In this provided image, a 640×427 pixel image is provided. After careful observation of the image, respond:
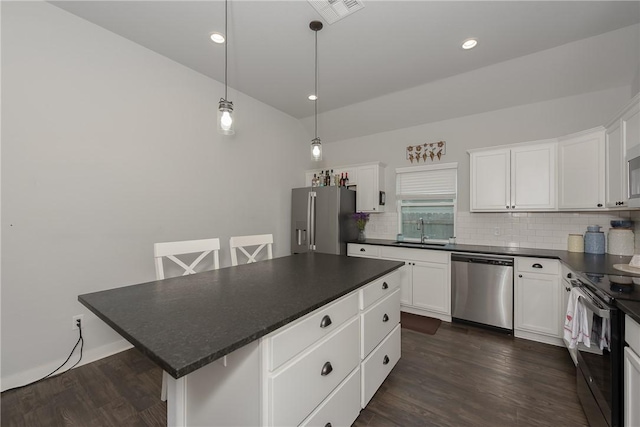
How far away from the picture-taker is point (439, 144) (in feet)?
12.9

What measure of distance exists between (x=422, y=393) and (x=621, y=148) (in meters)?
2.63

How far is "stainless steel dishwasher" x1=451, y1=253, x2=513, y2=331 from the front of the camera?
289 cm

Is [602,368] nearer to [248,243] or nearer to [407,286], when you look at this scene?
[407,286]

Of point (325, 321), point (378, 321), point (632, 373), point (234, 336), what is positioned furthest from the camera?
point (378, 321)

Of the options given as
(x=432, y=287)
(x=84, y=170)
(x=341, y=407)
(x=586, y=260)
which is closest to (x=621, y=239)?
(x=586, y=260)

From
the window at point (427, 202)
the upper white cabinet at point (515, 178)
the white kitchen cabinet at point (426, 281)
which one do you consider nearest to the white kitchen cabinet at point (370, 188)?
the window at point (427, 202)

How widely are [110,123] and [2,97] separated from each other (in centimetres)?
66

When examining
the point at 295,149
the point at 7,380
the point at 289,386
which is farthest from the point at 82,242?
the point at 295,149

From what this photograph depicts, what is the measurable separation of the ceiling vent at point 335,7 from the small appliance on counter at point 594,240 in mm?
3223

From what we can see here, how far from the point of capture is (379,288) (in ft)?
6.23

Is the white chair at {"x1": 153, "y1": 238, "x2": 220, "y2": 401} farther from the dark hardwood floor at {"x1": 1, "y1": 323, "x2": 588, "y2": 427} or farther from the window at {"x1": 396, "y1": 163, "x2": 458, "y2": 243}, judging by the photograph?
the window at {"x1": 396, "y1": 163, "x2": 458, "y2": 243}

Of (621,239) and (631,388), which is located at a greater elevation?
(621,239)

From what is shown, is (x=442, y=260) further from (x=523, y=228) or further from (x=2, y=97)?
(x=2, y=97)

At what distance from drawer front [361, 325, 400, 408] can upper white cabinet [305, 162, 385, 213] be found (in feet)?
7.60
